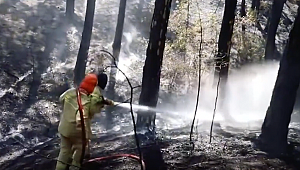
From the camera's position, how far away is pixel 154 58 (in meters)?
9.96

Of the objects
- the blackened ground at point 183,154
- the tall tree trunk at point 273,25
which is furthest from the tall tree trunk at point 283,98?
the tall tree trunk at point 273,25

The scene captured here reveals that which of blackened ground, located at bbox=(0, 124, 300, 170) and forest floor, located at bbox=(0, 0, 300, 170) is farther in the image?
forest floor, located at bbox=(0, 0, 300, 170)

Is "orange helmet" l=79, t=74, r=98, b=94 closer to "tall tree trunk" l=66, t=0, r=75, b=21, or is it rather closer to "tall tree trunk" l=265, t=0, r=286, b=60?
Result: "tall tree trunk" l=265, t=0, r=286, b=60

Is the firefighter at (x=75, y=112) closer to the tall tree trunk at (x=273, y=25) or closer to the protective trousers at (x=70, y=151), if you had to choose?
the protective trousers at (x=70, y=151)

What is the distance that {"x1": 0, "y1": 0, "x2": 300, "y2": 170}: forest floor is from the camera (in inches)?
316

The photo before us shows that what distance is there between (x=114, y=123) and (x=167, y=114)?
8.47ft

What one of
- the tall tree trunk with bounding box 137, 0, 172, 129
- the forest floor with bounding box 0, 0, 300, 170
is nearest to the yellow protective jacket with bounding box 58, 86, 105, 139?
the forest floor with bounding box 0, 0, 300, 170

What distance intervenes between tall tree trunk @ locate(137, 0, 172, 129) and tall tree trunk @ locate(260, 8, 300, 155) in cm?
285

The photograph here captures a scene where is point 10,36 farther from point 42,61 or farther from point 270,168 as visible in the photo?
point 270,168

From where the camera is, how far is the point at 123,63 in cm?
1967

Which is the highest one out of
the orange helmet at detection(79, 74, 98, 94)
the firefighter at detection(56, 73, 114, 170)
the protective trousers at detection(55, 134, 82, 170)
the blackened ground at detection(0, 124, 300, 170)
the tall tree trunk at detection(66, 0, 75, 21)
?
the tall tree trunk at detection(66, 0, 75, 21)

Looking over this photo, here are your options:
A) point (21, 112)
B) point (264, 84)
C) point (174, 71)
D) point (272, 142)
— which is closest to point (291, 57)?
point (272, 142)

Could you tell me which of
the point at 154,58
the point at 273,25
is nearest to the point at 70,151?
the point at 154,58

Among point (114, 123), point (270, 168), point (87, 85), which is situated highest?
point (87, 85)
